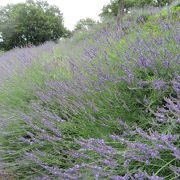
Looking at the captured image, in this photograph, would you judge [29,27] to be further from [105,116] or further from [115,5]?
[105,116]

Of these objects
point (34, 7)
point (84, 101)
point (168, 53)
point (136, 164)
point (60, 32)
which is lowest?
point (136, 164)

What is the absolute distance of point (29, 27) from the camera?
1522 cm

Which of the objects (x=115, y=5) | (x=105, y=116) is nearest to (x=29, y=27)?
(x=115, y=5)

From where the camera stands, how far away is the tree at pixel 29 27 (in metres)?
15.1

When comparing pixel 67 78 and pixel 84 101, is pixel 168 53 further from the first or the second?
pixel 67 78

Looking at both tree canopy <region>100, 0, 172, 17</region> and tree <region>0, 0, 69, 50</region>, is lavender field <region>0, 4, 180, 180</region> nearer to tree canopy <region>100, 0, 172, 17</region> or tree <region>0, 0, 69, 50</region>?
tree canopy <region>100, 0, 172, 17</region>

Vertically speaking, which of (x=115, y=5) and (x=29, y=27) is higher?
(x=115, y=5)

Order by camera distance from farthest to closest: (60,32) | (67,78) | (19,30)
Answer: (60,32)
(19,30)
(67,78)

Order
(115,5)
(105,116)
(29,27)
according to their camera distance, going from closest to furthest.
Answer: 1. (105,116)
2. (115,5)
3. (29,27)

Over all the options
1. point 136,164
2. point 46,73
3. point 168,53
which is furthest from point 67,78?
point 136,164

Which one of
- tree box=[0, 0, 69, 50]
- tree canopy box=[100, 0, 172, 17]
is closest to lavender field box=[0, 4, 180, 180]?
tree canopy box=[100, 0, 172, 17]

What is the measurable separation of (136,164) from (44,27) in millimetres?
14503

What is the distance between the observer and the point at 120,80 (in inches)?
78.8

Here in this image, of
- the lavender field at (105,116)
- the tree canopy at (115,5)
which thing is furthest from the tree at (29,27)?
the lavender field at (105,116)
